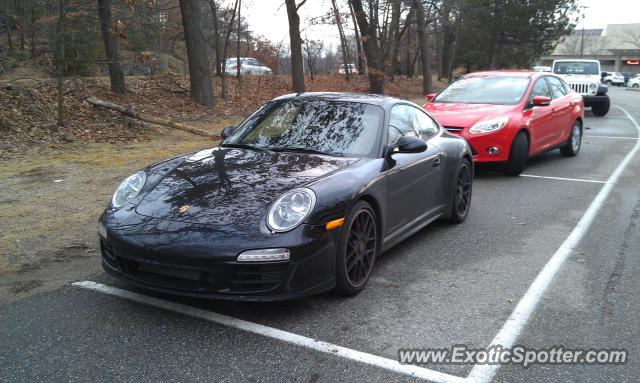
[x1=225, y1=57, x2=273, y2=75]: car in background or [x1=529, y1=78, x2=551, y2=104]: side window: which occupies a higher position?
[x1=225, y1=57, x2=273, y2=75]: car in background

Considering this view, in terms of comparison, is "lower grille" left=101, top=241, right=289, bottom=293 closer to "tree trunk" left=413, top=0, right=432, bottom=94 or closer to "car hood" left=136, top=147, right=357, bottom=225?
"car hood" left=136, top=147, right=357, bottom=225

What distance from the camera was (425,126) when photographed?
228 inches

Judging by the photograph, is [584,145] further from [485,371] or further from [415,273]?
[485,371]

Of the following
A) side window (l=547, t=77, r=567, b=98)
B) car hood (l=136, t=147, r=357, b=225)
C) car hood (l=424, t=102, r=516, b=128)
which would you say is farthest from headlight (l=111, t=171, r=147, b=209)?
side window (l=547, t=77, r=567, b=98)

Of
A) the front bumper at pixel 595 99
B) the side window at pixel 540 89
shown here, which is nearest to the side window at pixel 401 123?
the side window at pixel 540 89

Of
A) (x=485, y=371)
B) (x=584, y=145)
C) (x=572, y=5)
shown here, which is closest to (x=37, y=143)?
(x=485, y=371)

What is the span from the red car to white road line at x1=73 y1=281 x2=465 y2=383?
18.9 feet

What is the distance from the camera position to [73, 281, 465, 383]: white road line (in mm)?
3111

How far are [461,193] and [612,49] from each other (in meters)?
96.6

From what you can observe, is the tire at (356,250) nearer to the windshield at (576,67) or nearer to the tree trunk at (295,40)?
the tree trunk at (295,40)

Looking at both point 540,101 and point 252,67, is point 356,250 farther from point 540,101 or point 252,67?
point 252,67

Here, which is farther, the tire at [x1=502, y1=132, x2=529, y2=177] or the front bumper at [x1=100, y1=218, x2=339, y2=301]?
the tire at [x1=502, y1=132, x2=529, y2=177]

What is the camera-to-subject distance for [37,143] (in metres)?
9.85

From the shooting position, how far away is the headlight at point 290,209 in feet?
11.8
